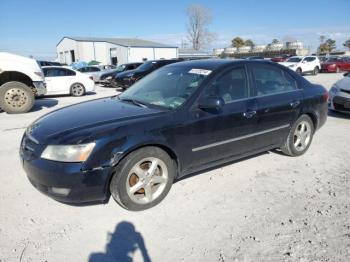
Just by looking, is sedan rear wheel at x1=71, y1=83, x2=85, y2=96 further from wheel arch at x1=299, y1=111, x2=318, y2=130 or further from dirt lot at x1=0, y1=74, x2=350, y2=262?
wheel arch at x1=299, y1=111, x2=318, y2=130

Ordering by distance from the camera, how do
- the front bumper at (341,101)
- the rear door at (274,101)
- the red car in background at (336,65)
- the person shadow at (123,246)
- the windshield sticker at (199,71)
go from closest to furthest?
the person shadow at (123,246)
the windshield sticker at (199,71)
the rear door at (274,101)
the front bumper at (341,101)
the red car in background at (336,65)

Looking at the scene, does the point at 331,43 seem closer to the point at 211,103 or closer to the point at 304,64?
the point at 304,64

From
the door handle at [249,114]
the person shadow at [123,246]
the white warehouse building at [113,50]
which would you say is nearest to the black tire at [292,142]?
the door handle at [249,114]

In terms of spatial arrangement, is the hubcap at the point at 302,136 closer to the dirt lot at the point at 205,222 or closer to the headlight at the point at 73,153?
the dirt lot at the point at 205,222

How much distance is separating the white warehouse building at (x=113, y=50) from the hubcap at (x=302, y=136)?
44106 mm

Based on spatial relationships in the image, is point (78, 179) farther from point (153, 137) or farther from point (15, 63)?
point (15, 63)

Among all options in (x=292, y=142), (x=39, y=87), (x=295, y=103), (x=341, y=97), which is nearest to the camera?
(x=295, y=103)

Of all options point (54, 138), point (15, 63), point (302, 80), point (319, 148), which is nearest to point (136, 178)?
point (54, 138)

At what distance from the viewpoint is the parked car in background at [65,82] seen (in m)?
12.6

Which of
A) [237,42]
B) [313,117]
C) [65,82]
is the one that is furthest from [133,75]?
[237,42]

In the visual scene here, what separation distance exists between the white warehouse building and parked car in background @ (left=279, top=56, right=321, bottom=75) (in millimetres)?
27775

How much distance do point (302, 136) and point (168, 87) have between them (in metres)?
2.44

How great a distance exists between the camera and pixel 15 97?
8.97 m

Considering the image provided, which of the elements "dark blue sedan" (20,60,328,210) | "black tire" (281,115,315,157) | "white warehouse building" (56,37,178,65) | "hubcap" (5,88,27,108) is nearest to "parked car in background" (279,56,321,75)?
"hubcap" (5,88,27,108)
